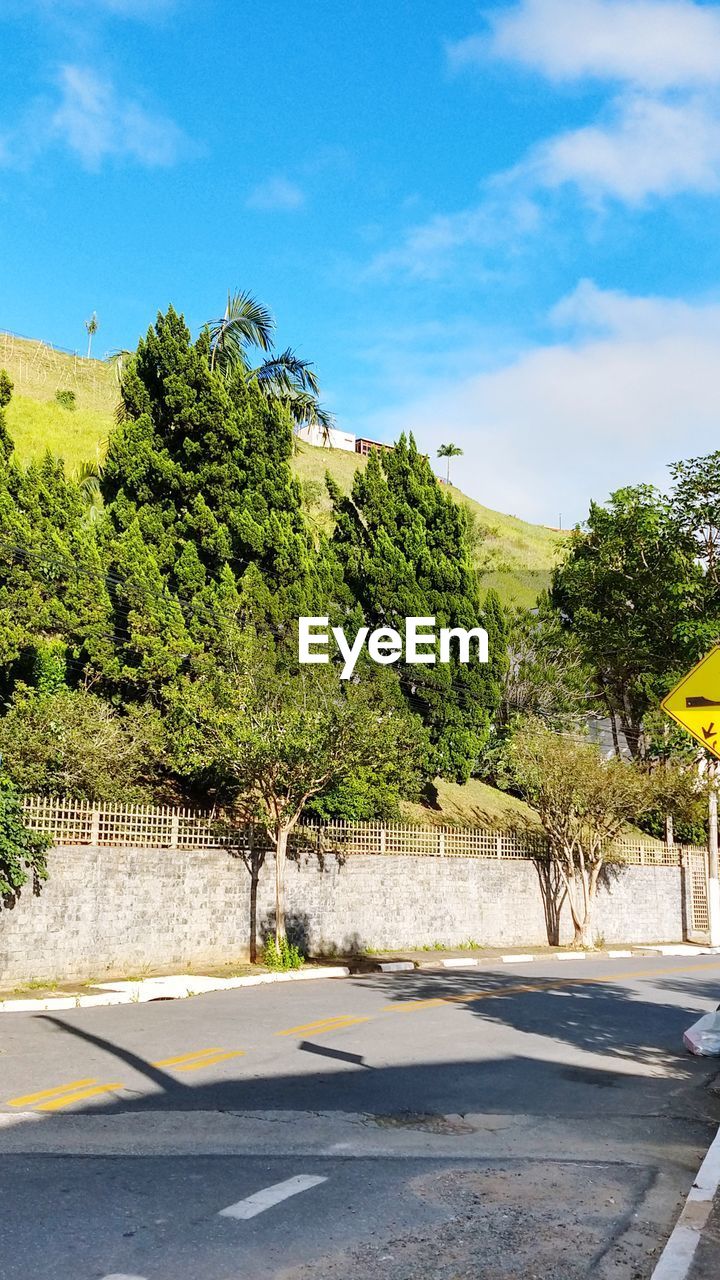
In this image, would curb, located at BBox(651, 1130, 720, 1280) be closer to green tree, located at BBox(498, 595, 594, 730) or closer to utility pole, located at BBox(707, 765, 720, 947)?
utility pole, located at BBox(707, 765, 720, 947)

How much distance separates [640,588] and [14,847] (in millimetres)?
20046

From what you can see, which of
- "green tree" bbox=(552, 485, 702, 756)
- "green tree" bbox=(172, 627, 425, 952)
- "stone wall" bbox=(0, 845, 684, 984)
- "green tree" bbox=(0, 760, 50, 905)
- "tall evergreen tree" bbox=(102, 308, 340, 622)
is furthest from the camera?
"tall evergreen tree" bbox=(102, 308, 340, 622)

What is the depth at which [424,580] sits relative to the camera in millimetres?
37406

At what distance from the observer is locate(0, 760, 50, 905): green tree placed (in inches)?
642

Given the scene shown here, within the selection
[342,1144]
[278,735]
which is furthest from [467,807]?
[342,1144]

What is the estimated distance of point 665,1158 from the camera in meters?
7.34

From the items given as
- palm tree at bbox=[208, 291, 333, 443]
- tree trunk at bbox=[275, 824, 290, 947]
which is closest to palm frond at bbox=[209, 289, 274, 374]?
palm tree at bbox=[208, 291, 333, 443]

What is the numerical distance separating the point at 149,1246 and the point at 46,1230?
0.55 metres

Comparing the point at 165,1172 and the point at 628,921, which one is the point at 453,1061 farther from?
the point at 628,921

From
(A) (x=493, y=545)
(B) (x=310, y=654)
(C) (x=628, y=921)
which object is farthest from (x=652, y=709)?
(A) (x=493, y=545)

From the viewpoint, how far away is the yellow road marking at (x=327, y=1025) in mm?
12743

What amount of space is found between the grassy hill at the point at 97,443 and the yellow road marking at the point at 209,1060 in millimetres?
63950

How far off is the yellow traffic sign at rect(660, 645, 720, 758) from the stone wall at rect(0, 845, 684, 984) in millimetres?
11334

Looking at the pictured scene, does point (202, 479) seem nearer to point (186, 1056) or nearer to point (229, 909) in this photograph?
point (229, 909)
